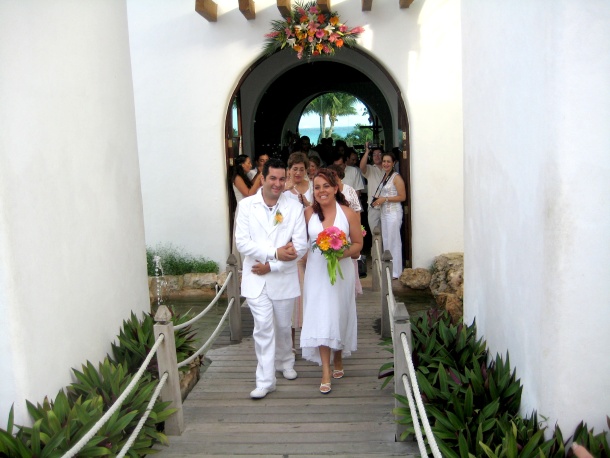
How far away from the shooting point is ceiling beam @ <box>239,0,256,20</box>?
31.1 ft

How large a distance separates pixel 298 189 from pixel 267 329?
7.46ft

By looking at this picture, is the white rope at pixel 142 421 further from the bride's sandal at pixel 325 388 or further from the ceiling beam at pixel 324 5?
the ceiling beam at pixel 324 5

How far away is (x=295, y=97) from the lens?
67.6 ft

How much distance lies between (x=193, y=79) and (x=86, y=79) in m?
5.28

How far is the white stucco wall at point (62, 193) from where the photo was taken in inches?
158

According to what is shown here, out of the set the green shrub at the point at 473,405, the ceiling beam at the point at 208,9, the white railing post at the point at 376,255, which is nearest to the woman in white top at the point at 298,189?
the green shrub at the point at 473,405

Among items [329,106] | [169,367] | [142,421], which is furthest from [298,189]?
[329,106]

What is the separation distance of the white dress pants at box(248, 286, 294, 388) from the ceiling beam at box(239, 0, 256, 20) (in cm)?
543

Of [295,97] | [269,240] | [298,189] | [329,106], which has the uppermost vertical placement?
[329,106]

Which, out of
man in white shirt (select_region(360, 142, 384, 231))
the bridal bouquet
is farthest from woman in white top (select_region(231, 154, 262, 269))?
the bridal bouquet

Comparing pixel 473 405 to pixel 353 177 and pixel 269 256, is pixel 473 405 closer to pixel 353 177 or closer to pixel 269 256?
pixel 269 256

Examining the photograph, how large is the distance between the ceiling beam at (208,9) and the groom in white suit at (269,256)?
4.69 m

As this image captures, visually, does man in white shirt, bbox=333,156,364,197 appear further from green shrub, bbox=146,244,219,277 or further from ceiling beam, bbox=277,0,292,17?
green shrub, bbox=146,244,219,277

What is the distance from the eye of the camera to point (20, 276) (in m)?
4.02
